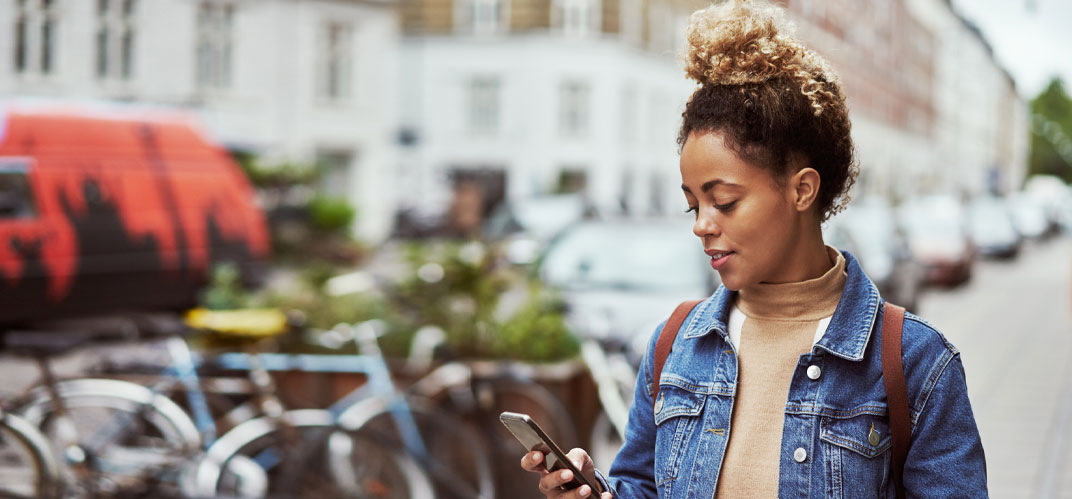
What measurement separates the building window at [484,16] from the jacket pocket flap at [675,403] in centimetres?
3593

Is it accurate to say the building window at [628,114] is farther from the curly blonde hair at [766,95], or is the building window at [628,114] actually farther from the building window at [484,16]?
the curly blonde hair at [766,95]

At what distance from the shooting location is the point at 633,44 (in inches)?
1485

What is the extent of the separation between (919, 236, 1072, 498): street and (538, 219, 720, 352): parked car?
228 cm

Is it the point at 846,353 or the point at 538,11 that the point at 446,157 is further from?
the point at 846,353

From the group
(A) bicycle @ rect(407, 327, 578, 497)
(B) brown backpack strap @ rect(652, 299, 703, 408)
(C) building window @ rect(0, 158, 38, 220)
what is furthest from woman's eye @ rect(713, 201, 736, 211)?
(C) building window @ rect(0, 158, 38, 220)

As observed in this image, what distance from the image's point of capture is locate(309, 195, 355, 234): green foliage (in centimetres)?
2388

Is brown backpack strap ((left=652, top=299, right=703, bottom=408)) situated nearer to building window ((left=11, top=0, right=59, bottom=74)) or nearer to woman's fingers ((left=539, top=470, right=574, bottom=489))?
woman's fingers ((left=539, top=470, right=574, bottom=489))

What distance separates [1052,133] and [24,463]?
118m

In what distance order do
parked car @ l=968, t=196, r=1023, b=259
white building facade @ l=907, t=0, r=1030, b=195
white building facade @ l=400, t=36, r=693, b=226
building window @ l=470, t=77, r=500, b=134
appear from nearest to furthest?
parked car @ l=968, t=196, r=1023, b=259
white building facade @ l=400, t=36, r=693, b=226
building window @ l=470, t=77, r=500, b=134
white building facade @ l=907, t=0, r=1030, b=195

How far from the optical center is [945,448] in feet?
5.74

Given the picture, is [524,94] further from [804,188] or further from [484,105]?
[804,188]

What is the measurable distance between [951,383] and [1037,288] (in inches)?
899

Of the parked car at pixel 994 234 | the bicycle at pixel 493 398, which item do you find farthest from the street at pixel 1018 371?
the parked car at pixel 994 234

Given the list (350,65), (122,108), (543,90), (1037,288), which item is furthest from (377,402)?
(543,90)
